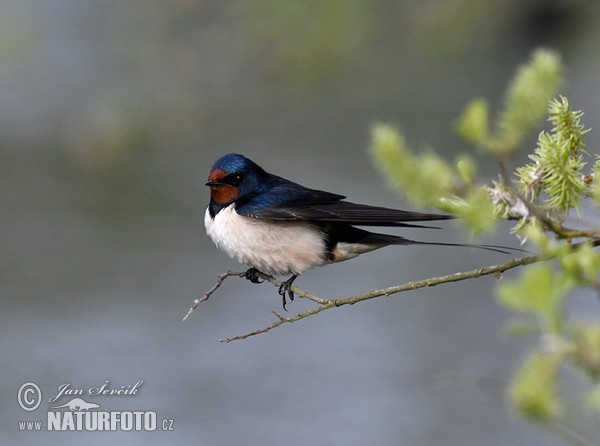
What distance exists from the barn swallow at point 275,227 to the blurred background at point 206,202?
175cm

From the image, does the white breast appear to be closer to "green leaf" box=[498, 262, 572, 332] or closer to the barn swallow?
the barn swallow

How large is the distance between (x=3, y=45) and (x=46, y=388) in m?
3.65

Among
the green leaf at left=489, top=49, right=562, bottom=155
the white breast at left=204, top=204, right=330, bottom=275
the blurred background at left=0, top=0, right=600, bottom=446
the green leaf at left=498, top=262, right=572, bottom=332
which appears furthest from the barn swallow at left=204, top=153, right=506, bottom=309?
the green leaf at left=498, top=262, right=572, bottom=332

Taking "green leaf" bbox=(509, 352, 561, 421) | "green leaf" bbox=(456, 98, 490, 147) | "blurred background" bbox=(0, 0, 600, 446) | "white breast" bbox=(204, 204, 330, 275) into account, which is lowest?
"green leaf" bbox=(509, 352, 561, 421)

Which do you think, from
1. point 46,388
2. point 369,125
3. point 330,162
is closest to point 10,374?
point 46,388

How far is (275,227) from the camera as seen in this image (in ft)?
9.62

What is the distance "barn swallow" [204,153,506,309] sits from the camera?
9.30 feet

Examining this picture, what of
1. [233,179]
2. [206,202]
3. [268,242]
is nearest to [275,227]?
[268,242]

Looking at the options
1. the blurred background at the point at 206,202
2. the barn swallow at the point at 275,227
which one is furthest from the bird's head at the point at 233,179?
the blurred background at the point at 206,202

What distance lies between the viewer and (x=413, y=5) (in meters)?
8.88

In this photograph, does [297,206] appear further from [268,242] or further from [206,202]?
[206,202]

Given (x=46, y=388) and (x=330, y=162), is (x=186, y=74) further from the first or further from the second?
(x=46, y=388)

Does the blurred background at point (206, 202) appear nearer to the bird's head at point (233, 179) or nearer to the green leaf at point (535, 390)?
the bird's head at point (233, 179)

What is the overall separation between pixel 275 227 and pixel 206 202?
260 inches
